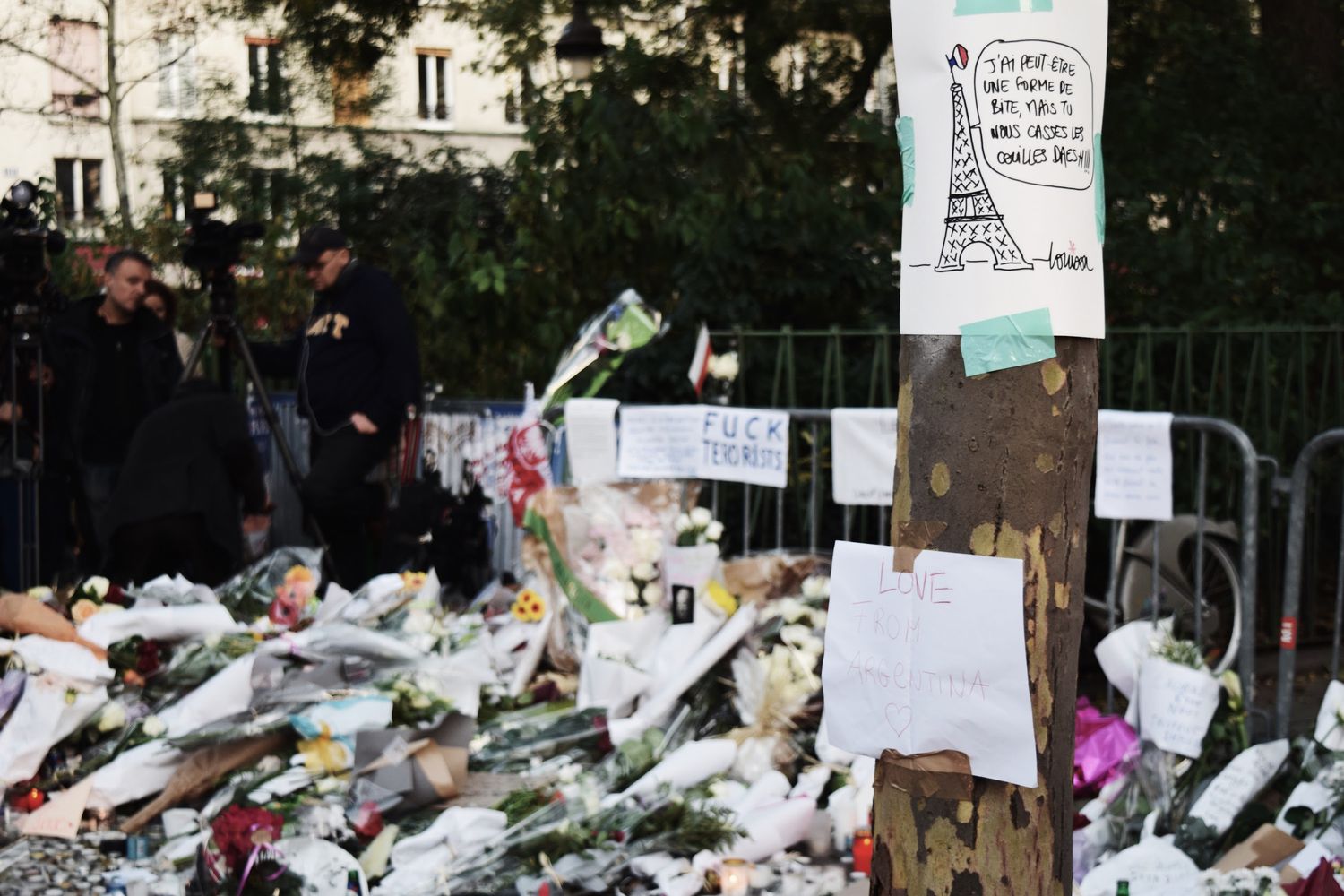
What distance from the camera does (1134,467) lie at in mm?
5219

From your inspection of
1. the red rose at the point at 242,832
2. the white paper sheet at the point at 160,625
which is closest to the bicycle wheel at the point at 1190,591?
the red rose at the point at 242,832

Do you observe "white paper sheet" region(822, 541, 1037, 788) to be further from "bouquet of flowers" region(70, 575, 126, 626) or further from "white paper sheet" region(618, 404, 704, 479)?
"bouquet of flowers" region(70, 575, 126, 626)

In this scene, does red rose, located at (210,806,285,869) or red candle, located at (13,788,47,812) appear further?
red candle, located at (13,788,47,812)

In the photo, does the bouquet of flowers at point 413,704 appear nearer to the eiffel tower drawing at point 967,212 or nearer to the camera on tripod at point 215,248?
the camera on tripod at point 215,248

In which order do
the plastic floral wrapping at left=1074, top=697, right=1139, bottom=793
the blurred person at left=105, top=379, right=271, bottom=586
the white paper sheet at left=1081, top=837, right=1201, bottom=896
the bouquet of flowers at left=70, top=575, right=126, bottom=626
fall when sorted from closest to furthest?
the white paper sheet at left=1081, top=837, right=1201, bottom=896, the plastic floral wrapping at left=1074, top=697, right=1139, bottom=793, the bouquet of flowers at left=70, top=575, right=126, bottom=626, the blurred person at left=105, top=379, right=271, bottom=586

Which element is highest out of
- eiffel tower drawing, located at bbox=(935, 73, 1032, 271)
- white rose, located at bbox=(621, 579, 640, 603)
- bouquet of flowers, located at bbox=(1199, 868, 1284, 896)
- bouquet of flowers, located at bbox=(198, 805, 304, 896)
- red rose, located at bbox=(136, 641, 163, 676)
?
eiffel tower drawing, located at bbox=(935, 73, 1032, 271)

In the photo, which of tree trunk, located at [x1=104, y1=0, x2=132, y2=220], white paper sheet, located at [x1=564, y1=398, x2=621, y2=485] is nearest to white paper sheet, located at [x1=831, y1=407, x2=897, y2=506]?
white paper sheet, located at [x1=564, y1=398, x2=621, y2=485]

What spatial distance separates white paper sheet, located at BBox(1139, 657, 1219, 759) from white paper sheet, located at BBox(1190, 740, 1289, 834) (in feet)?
0.45

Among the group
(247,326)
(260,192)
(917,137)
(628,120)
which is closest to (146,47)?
(260,192)

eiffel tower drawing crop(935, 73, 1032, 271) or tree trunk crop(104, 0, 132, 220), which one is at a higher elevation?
tree trunk crop(104, 0, 132, 220)

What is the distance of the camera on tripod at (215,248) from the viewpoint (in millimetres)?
7379

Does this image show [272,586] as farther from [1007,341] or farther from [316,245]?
[1007,341]

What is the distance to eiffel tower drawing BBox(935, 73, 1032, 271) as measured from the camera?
230cm

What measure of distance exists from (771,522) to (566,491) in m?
1.15
